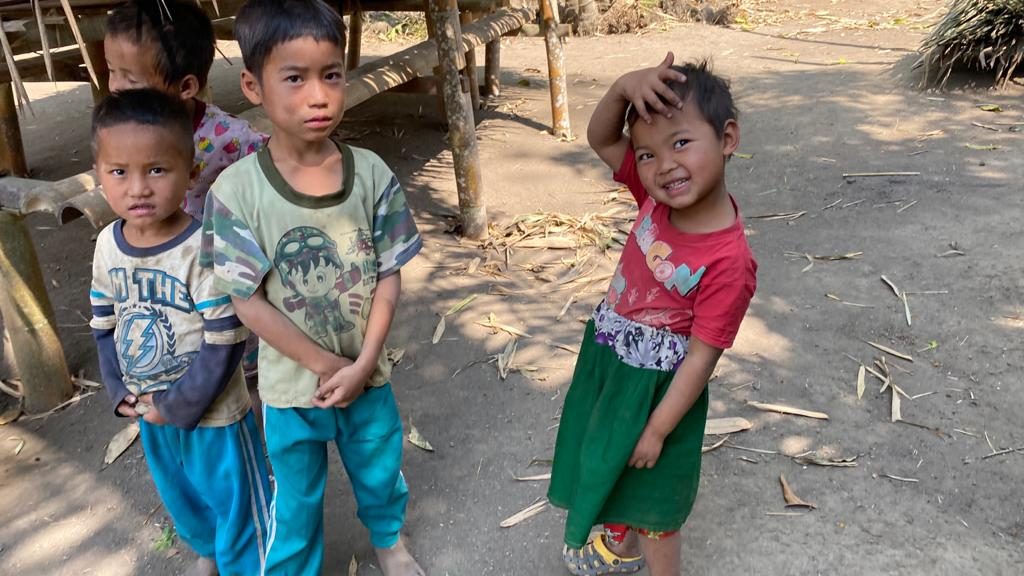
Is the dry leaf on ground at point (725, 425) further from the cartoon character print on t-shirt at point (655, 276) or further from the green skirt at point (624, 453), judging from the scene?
the cartoon character print on t-shirt at point (655, 276)

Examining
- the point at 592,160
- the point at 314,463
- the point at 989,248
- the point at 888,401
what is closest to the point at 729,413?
the point at 888,401

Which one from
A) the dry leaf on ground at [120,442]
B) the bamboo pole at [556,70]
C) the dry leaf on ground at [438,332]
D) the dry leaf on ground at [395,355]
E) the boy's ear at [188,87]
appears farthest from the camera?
the bamboo pole at [556,70]

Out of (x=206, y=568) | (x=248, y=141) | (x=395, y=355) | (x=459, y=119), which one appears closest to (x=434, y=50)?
(x=459, y=119)

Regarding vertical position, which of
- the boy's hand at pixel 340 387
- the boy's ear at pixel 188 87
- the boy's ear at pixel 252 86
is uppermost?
the boy's ear at pixel 252 86

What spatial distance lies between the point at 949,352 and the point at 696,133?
86.7 inches

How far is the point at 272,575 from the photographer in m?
2.16

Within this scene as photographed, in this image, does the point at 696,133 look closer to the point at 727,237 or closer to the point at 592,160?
the point at 727,237

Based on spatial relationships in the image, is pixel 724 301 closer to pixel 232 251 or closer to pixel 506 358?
pixel 232 251

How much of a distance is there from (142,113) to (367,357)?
831mm

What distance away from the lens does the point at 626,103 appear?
6.14ft

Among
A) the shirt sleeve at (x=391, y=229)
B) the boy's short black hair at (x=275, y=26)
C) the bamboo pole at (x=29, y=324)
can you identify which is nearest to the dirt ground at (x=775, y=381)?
the bamboo pole at (x=29, y=324)

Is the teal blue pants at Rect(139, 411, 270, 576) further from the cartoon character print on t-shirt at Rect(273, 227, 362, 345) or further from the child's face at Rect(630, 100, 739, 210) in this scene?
the child's face at Rect(630, 100, 739, 210)

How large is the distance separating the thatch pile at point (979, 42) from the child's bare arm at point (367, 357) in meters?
5.75

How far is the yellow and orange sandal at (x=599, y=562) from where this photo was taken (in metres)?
2.33
